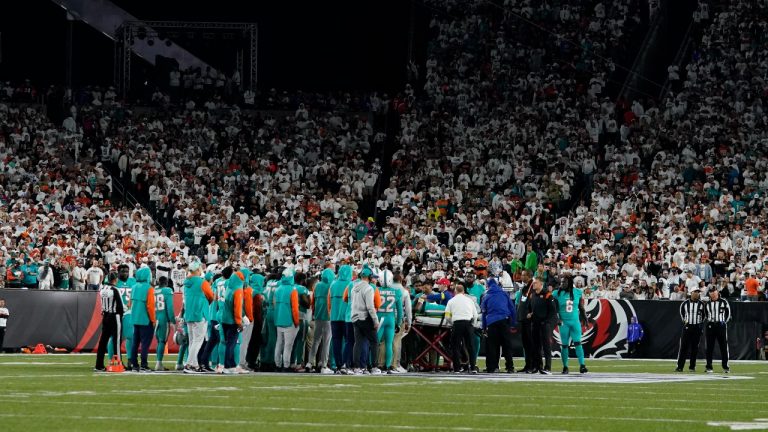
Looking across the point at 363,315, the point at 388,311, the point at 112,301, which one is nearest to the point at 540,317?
the point at 388,311

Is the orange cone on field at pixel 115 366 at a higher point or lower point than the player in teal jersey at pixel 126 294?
lower

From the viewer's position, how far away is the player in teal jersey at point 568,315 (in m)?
25.2

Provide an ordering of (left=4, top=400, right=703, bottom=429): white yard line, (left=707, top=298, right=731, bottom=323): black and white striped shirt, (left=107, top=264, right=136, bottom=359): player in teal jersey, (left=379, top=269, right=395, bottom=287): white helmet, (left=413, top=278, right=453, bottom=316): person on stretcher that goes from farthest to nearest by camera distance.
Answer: (left=707, top=298, right=731, bottom=323): black and white striped shirt, (left=413, top=278, right=453, bottom=316): person on stretcher, (left=379, top=269, right=395, bottom=287): white helmet, (left=107, top=264, right=136, bottom=359): player in teal jersey, (left=4, top=400, right=703, bottom=429): white yard line

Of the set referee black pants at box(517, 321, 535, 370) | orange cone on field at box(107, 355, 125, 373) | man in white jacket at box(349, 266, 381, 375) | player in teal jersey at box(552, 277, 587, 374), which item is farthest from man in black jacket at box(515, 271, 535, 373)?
orange cone on field at box(107, 355, 125, 373)

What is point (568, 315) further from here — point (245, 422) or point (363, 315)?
point (245, 422)

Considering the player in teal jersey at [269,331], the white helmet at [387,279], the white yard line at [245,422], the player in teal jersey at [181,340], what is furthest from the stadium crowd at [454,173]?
the white yard line at [245,422]

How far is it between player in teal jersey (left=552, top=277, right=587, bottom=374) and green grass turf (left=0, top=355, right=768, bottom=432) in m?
1.87

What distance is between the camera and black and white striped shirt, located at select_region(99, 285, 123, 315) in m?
23.9

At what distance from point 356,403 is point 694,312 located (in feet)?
38.7

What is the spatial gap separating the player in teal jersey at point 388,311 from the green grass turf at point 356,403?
4.50 ft

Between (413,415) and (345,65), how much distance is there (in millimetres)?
38252

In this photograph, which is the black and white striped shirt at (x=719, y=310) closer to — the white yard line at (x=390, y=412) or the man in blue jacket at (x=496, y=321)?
the man in blue jacket at (x=496, y=321)

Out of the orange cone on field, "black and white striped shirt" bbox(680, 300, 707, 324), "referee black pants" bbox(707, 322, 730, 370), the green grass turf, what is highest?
"black and white striped shirt" bbox(680, 300, 707, 324)

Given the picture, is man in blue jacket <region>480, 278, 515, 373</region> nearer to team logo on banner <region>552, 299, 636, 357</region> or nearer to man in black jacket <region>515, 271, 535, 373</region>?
man in black jacket <region>515, 271, 535, 373</region>
